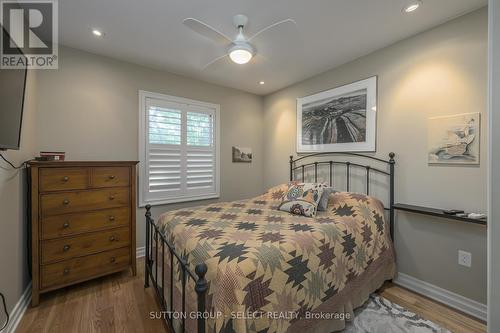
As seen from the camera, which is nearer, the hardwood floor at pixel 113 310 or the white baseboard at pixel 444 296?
the hardwood floor at pixel 113 310

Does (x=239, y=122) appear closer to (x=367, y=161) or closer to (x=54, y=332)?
(x=367, y=161)

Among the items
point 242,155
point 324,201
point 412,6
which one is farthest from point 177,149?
point 412,6

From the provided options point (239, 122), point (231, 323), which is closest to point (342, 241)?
point (231, 323)

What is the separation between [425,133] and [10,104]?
11.1 ft

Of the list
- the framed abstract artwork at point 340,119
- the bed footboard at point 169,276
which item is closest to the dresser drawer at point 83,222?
the bed footboard at point 169,276

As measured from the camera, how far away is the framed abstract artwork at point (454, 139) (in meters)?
1.90

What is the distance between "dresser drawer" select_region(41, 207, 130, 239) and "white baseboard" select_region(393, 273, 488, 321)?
10.0 feet

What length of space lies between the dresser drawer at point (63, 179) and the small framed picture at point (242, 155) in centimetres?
220

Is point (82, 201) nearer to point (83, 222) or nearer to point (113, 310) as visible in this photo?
point (83, 222)

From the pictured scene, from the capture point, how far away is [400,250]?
2379mm

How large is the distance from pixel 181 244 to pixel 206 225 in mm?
273

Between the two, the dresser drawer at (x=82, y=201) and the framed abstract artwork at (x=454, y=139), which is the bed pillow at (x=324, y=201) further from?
the dresser drawer at (x=82, y=201)

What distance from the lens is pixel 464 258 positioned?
1958mm

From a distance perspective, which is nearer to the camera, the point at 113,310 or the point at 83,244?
the point at 113,310
